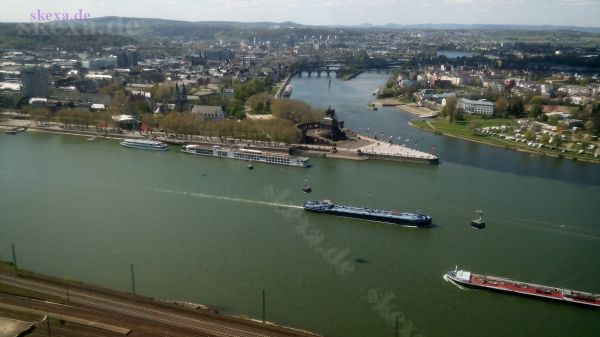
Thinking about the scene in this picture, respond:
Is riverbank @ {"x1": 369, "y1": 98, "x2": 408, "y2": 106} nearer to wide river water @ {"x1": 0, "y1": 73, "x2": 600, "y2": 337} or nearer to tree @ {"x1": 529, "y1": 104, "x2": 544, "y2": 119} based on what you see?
tree @ {"x1": 529, "y1": 104, "x2": 544, "y2": 119}

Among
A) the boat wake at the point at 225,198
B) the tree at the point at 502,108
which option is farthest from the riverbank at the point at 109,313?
the tree at the point at 502,108

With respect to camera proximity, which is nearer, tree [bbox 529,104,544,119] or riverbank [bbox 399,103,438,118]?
tree [bbox 529,104,544,119]

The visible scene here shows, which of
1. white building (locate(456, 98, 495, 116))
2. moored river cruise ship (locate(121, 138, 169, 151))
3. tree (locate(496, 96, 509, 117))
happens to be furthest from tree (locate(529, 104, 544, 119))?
moored river cruise ship (locate(121, 138, 169, 151))

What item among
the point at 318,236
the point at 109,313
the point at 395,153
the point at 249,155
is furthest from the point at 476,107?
the point at 109,313

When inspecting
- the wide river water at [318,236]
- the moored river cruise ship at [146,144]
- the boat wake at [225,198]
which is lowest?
the wide river water at [318,236]

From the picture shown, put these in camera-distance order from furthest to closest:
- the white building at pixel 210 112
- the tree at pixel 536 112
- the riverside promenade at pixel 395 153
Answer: the tree at pixel 536 112
the white building at pixel 210 112
the riverside promenade at pixel 395 153

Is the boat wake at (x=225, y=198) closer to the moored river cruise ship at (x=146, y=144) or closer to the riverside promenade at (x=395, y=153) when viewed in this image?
the moored river cruise ship at (x=146, y=144)

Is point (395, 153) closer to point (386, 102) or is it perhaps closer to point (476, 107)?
point (476, 107)
